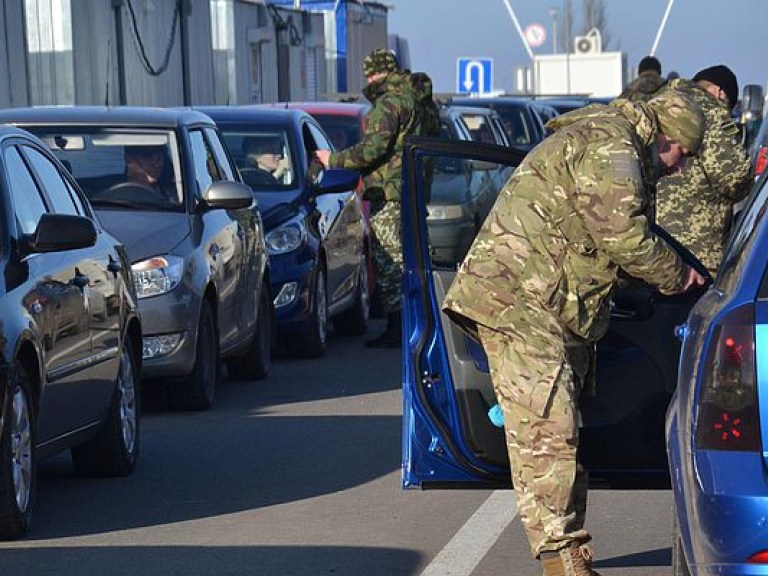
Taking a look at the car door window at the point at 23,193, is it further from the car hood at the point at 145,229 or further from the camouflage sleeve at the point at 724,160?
the camouflage sleeve at the point at 724,160

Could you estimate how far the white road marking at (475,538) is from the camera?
7.41m

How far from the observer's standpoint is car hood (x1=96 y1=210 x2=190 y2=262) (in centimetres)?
1127

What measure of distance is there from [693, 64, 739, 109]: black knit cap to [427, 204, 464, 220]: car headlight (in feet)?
13.1

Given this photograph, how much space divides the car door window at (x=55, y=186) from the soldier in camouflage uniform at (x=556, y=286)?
2850 millimetres

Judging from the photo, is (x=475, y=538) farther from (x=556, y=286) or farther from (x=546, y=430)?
(x=556, y=286)

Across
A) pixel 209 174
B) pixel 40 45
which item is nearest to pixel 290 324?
pixel 209 174

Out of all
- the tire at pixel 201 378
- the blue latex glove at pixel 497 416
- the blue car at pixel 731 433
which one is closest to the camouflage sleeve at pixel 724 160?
the tire at pixel 201 378

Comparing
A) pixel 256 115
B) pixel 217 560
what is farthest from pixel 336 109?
pixel 217 560

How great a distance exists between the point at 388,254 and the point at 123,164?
3194mm

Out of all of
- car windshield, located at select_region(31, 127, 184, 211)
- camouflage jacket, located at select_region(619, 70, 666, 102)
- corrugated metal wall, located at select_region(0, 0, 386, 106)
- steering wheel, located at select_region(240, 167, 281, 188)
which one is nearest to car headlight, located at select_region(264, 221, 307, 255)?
steering wheel, located at select_region(240, 167, 281, 188)

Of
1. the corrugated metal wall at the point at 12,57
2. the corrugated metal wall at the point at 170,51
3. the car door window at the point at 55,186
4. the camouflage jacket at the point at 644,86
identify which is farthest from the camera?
the corrugated metal wall at the point at 170,51

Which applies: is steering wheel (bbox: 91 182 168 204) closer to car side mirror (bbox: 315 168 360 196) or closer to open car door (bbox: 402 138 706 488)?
car side mirror (bbox: 315 168 360 196)

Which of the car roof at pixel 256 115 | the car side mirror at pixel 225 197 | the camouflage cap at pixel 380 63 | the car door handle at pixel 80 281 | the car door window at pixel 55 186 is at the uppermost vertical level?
the camouflage cap at pixel 380 63

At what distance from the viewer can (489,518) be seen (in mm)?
8383
